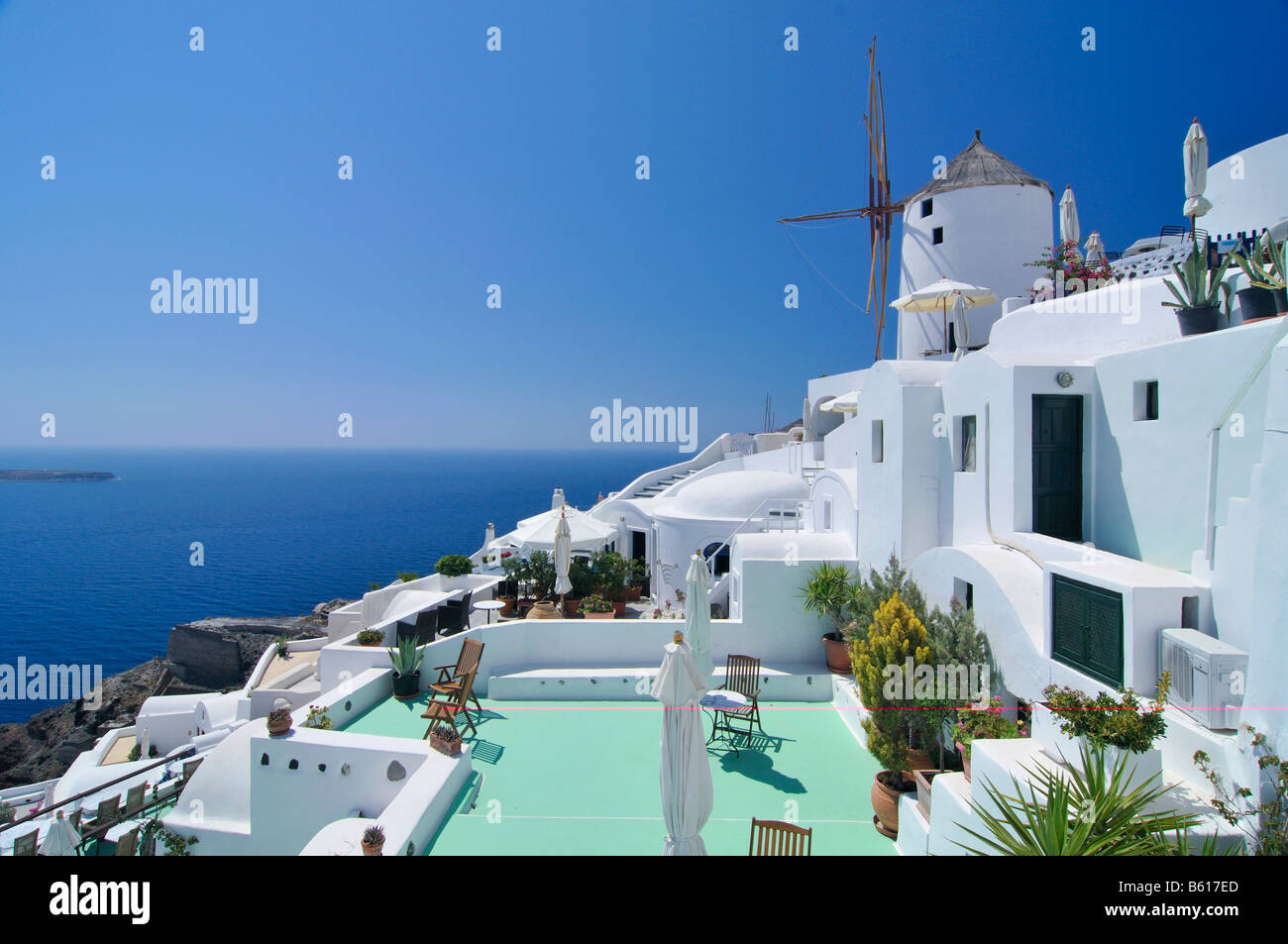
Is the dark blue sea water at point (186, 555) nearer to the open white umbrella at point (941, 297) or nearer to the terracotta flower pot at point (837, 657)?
the terracotta flower pot at point (837, 657)

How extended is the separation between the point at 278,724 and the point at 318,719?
1.01 m

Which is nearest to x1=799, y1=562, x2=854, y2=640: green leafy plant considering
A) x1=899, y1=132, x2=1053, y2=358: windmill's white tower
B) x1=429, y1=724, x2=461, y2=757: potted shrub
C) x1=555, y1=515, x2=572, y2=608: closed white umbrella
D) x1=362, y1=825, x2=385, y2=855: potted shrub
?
x1=555, y1=515, x2=572, y2=608: closed white umbrella

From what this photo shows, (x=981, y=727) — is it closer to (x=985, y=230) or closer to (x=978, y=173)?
(x=985, y=230)

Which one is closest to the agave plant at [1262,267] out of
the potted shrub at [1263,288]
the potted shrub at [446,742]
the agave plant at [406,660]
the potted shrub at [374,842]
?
the potted shrub at [1263,288]

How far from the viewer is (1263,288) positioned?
6820 millimetres

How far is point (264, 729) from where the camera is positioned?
1068 cm

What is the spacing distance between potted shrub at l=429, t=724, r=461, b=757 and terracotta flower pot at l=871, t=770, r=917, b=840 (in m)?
5.63

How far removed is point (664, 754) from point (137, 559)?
98.3 m

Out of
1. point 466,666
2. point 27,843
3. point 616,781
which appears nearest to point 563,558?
point 466,666

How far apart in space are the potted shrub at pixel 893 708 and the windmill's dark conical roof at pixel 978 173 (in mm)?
19525

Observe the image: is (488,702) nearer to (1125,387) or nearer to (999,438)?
(999,438)

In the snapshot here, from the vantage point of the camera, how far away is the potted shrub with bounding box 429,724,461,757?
900 cm

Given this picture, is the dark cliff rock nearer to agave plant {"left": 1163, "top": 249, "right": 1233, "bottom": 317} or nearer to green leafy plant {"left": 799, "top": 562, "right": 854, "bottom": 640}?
green leafy plant {"left": 799, "top": 562, "right": 854, "bottom": 640}
